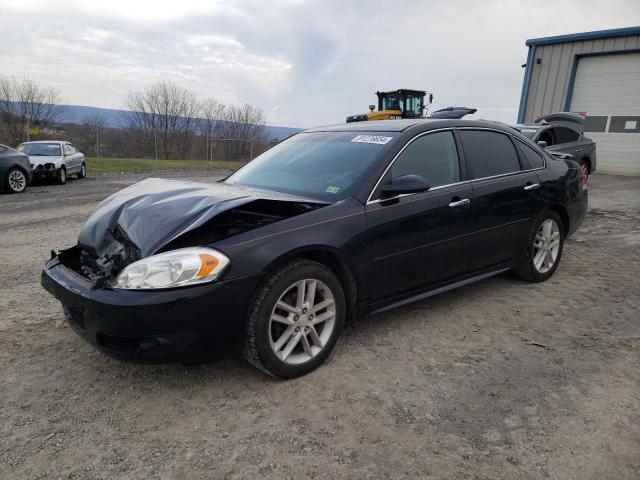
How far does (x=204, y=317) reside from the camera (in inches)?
96.4

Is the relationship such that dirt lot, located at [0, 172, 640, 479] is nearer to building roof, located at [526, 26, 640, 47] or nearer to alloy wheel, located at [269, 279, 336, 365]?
alloy wheel, located at [269, 279, 336, 365]

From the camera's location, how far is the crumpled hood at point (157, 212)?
2626 millimetres

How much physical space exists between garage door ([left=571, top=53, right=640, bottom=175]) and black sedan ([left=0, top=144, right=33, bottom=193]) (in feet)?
60.0

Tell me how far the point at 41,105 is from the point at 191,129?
12.5 meters

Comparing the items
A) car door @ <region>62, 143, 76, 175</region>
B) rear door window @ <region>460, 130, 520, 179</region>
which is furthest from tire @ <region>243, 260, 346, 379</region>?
car door @ <region>62, 143, 76, 175</region>

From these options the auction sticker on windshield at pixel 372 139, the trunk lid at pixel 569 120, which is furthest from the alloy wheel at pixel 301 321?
the trunk lid at pixel 569 120

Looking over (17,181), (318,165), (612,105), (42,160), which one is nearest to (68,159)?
(42,160)

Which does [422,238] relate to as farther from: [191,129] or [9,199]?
[191,129]

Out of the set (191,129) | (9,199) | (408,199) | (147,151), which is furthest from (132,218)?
(191,129)

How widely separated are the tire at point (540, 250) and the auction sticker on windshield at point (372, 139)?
1.86m

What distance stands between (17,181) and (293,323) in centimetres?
1228

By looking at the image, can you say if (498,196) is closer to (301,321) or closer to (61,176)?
(301,321)

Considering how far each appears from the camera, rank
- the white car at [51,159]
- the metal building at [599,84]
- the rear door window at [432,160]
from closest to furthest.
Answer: the rear door window at [432,160], the white car at [51,159], the metal building at [599,84]

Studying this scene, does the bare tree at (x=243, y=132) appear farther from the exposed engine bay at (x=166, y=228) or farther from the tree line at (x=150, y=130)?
the exposed engine bay at (x=166, y=228)
